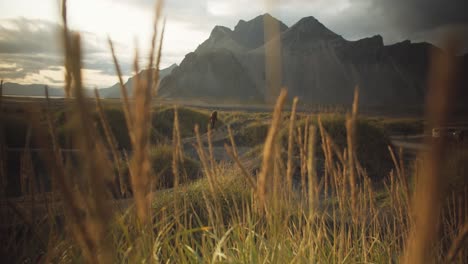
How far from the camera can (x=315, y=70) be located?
84312mm

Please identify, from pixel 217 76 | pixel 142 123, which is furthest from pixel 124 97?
pixel 217 76

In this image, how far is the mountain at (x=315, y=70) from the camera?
7869cm

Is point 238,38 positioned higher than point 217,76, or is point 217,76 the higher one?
point 238,38

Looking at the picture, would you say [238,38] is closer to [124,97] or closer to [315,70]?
[315,70]

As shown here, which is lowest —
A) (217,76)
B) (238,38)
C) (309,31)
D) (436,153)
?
(436,153)

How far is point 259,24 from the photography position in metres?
110

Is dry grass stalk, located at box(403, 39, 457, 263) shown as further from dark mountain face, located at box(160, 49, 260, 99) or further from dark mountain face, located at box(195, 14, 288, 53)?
dark mountain face, located at box(195, 14, 288, 53)

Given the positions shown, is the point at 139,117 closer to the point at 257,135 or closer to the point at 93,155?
the point at 93,155

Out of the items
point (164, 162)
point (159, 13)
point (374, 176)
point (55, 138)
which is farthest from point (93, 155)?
point (374, 176)

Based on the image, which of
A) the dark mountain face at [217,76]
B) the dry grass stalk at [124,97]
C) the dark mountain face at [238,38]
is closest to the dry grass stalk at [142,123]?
the dry grass stalk at [124,97]

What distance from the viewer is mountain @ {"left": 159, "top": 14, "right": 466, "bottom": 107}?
78.7 m

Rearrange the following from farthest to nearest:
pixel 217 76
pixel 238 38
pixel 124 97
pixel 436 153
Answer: pixel 238 38, pixel 217 76, pixel 124 97, pixel 436 153

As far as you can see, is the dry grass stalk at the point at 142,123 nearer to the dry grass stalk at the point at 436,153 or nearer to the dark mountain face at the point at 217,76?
the dry grass stalk at the point at 436,153

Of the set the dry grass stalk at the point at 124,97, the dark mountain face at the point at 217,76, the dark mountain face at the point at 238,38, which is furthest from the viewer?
the dark mountain face at the point at 238,38
